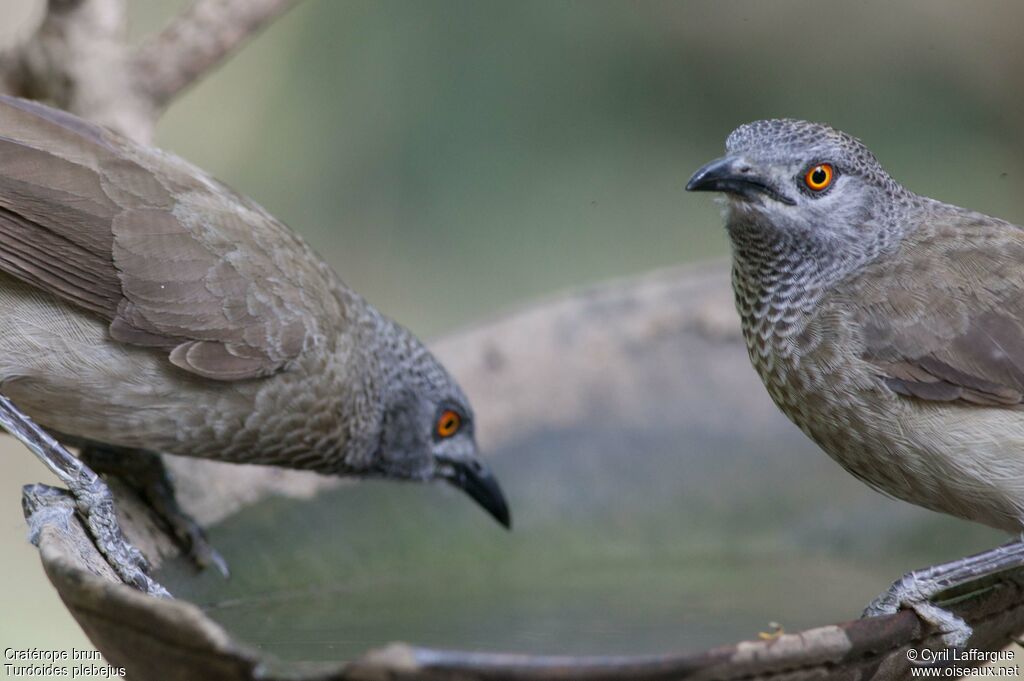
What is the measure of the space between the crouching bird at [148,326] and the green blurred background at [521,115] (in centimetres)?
537

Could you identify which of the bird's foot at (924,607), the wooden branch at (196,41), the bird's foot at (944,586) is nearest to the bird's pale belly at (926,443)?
the bird's foot at (944,586)

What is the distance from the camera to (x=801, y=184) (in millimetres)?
3184

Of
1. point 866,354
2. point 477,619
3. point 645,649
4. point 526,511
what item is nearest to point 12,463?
point 526,511

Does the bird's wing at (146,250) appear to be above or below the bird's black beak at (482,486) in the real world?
above

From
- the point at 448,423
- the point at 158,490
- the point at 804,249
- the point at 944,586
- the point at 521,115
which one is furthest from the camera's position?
the point at 521,115

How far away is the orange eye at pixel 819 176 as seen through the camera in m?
3.18

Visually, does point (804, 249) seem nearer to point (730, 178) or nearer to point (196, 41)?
point (730, 178)

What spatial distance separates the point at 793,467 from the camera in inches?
176

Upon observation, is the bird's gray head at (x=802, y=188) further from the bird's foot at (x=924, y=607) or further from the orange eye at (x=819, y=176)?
the bird's foot at (x=924, y=607)

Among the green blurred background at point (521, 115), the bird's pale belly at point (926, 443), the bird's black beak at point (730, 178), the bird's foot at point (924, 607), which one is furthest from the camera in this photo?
the green blurred background at point (521, 115)

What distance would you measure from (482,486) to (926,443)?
67.1 inches

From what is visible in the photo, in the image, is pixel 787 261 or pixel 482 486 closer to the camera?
pixel 787 261

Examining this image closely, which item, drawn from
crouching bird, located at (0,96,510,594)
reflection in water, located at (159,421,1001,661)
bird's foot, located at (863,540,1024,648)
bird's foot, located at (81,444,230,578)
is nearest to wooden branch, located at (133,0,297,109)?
crouching bird, located at (0,96,510,594)

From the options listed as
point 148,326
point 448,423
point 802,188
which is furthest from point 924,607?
point 148,326
